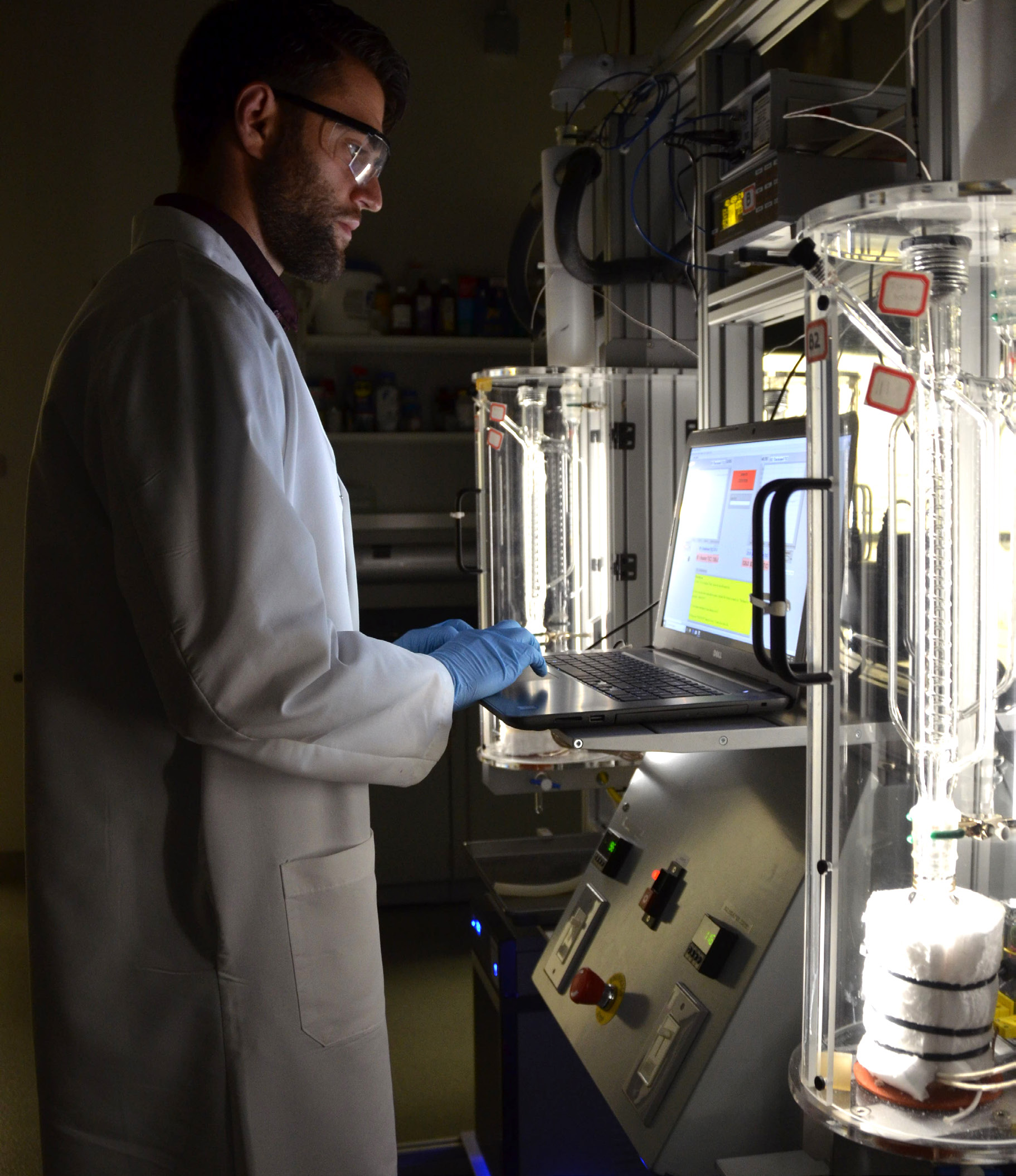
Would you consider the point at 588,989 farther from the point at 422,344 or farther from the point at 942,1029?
the point at 422,344

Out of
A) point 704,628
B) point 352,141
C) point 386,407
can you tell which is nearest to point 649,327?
point 704,628

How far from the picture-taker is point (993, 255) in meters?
1.05

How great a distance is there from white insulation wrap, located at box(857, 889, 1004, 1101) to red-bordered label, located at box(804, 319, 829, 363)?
522 millimetres

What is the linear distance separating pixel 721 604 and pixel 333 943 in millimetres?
818

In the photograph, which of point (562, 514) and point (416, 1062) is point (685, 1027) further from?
point (416, 1062)

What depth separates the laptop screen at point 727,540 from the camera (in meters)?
1.49

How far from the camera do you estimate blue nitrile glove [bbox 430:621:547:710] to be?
141 cm

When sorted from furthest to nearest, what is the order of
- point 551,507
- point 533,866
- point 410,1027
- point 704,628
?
point 410,1027, point 551,507, point 533,866, point 704,628

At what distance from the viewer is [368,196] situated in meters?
1.45

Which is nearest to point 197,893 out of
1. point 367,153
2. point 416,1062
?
point 367,153

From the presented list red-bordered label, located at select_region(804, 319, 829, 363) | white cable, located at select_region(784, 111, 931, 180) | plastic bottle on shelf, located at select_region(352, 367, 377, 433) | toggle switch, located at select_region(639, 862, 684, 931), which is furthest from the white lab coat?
plastic bottle on shelf, located at select_region(352, 367, 377, 433)

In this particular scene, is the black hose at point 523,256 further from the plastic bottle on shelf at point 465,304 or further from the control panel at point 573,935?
the control panel at point 573,935

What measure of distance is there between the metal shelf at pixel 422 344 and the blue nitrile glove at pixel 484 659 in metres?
2.72

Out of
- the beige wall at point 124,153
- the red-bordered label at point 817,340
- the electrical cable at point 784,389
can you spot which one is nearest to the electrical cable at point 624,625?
the electrical cable at point 784,389
